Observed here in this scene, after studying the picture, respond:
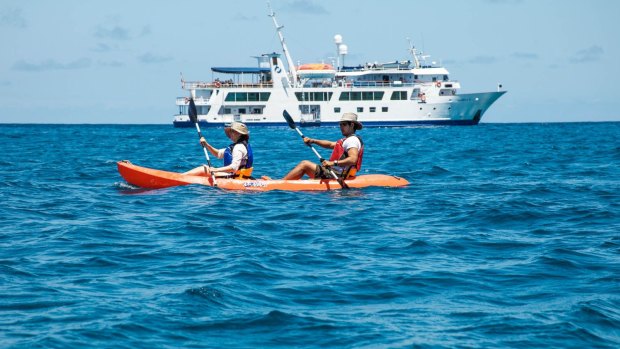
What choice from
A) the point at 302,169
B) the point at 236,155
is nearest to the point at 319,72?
the point at 302,169

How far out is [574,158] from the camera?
27.7 m

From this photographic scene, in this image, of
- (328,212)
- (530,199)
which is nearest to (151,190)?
(328,212)

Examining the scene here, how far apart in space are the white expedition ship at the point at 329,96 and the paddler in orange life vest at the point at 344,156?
174 ft

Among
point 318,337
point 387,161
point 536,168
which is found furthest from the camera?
point 387,161

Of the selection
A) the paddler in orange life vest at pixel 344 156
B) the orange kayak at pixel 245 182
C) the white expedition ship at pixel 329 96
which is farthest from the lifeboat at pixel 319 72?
the paddler in orange life vest at pixel 344 156

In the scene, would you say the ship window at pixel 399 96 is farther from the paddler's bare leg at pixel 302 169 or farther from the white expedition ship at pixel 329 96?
the paddler's bare leg at pixel 302 169

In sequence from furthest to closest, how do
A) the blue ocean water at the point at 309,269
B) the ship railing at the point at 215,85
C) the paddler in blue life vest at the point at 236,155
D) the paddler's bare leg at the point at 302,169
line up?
1. the ship railing at the point at 215,85
2. the paddler's bare leg at the point at 302,169
3. the paddler in blue life vest at the point at 236,155
4. the blue ocean water at the point at 309,269

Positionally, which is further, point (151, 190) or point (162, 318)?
point (151, 190)

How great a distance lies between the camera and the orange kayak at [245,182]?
14.8 m

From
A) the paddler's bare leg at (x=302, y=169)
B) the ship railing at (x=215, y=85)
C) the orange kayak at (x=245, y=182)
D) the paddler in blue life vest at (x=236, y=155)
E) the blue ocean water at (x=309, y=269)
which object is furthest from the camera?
the ship railing at (x=215, y=85)

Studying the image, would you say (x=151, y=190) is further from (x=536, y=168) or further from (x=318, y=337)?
(x=536, y=168)

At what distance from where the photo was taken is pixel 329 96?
70125mm

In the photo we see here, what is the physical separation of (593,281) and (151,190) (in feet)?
30.7

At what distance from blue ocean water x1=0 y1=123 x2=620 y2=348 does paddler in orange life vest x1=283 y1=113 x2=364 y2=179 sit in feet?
2.00
